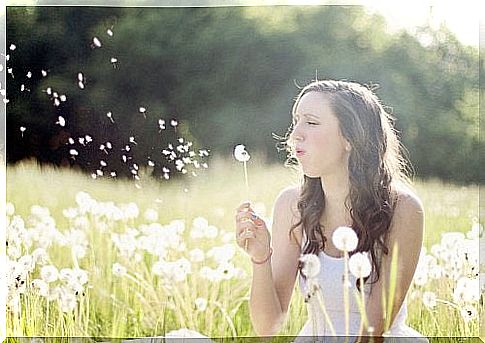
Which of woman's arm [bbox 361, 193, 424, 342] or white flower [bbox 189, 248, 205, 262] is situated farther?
white flower [bbox 189, 248, 205, 262]

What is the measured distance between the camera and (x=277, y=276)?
17.8 feet

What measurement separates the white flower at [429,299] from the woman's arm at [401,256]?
114mm

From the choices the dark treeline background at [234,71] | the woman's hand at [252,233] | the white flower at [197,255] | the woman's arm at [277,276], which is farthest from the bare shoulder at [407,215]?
the white flower at [197,255]

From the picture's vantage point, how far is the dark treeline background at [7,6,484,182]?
17.8 ft

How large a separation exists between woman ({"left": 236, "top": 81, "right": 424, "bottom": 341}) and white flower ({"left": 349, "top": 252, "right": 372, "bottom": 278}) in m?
0.03

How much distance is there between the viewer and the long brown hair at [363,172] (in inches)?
211

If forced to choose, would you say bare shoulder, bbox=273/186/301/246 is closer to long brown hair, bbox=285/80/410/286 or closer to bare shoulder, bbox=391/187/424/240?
long brown hair, bbox=285/80/410/286

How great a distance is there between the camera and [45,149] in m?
5.50

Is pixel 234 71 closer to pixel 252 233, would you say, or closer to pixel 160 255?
pixel 252 233

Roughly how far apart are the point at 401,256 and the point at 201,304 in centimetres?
107

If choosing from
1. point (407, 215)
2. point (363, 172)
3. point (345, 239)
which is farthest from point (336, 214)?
point (407, 215)

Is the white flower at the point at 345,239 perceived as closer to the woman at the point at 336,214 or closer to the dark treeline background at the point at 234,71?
the woman at the point at 336,214

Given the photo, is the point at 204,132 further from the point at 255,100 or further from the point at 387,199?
the point at 387,199

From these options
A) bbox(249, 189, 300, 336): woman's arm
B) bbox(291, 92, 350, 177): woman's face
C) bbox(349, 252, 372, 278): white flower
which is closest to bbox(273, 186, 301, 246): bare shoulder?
bbox(249, 189, 300, 336): woman's arm
